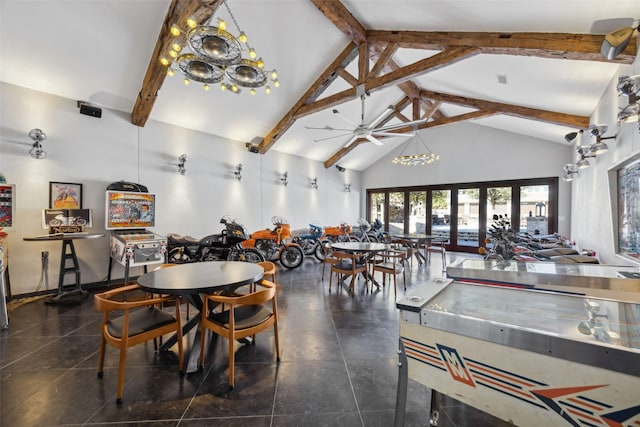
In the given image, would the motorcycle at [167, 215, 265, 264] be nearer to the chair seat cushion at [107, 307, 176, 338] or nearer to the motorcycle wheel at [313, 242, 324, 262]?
the motorcycle wheel at [313, 242, 324, 262]

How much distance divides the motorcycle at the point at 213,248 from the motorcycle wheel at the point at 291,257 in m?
0.85

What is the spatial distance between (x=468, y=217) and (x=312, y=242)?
5586 mm

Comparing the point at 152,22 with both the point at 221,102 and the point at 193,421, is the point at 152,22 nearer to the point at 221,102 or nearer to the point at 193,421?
the point at 221,102

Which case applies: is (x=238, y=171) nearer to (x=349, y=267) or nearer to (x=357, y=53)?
(x=357, y=53)

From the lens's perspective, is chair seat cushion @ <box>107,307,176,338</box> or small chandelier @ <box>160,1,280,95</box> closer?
chair seat cushion @ <box>107,307,176,338</box>

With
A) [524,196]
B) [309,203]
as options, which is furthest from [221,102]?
[524,196]

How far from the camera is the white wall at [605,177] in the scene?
8.84 feet

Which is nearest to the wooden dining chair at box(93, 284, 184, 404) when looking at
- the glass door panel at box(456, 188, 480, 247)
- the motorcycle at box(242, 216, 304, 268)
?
the motorcycle at box(242, 216, 304, 268)

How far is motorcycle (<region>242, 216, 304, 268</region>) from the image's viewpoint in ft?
20.6

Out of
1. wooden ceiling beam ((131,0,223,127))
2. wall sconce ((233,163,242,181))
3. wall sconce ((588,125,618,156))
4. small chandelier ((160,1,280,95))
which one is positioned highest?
wooden ceiling beam ((131,0,223,127))

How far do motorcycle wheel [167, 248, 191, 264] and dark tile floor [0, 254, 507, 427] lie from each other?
2.04 m

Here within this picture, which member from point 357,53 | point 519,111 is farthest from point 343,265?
point 519,111

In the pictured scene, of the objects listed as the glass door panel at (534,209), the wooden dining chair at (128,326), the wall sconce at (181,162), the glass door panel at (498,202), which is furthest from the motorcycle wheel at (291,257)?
the glass door panel at (534,209)

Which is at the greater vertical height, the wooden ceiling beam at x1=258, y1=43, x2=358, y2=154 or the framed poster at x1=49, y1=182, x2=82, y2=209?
the wooden ceiling beam at x1=258, y1=43, x2=358, y2=154
